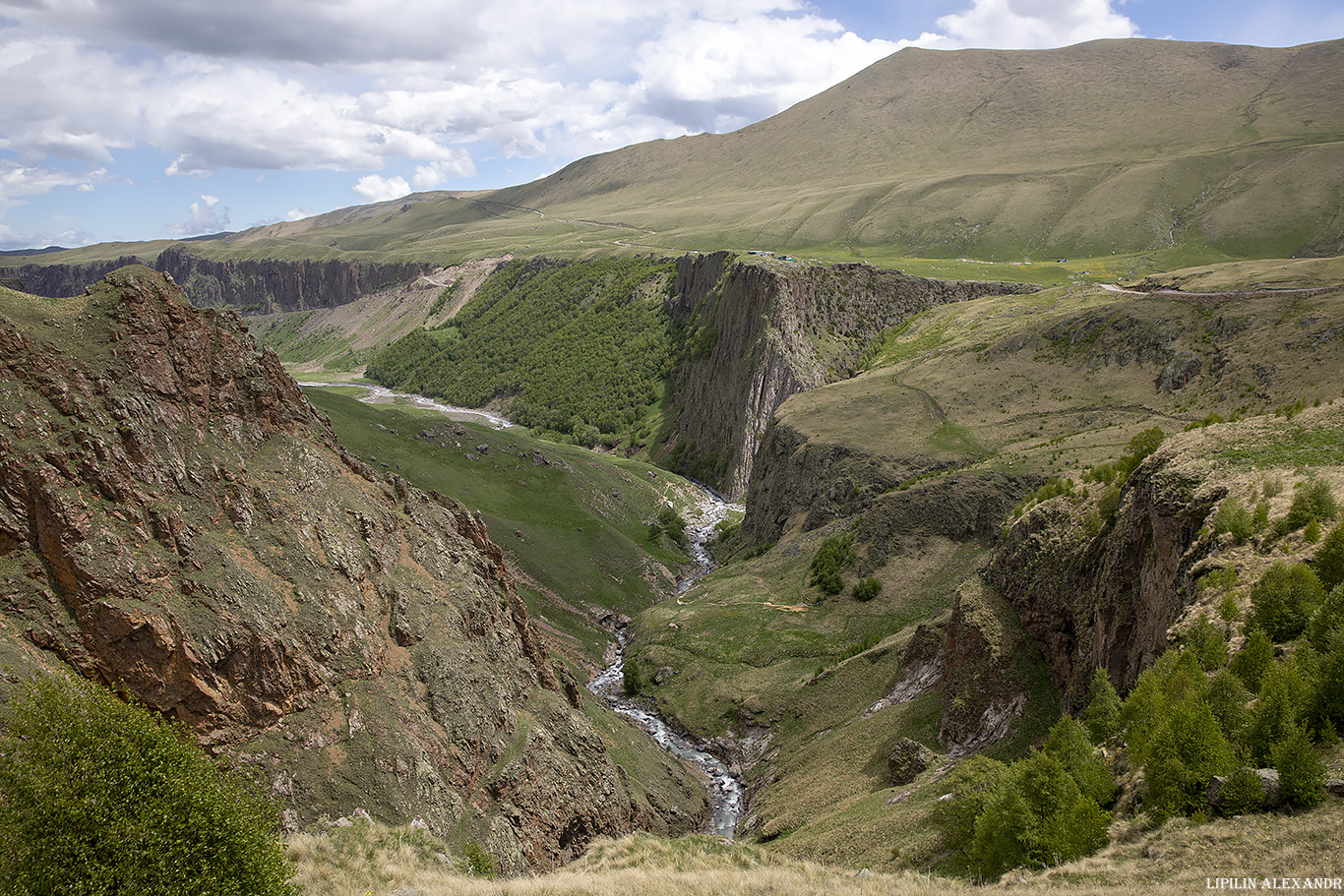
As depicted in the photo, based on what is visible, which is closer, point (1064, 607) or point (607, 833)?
point (1064, 607)

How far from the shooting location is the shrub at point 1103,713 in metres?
28.6

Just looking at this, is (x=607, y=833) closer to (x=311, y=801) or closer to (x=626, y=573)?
(x=311, y=801)

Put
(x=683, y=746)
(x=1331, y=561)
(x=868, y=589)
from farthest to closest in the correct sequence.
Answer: (x=868, y=589), (x=683, y=746), (x=1331, y=561)

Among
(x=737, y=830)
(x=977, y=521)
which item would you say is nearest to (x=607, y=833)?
(x=737, y=830)

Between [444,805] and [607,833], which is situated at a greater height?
[444,805]

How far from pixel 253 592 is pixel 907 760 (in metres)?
34.3

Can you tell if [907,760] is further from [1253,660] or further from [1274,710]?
[1274,710]

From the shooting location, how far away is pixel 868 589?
76.1 metres

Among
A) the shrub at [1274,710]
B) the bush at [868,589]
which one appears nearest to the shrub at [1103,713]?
the shrub at [1274,710]

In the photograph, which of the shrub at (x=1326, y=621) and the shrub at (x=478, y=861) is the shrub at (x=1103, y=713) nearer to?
the shrub at (x=1326, y=621)

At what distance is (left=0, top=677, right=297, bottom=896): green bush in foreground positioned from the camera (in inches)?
803

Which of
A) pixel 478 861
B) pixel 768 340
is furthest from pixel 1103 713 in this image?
pixel 768 340

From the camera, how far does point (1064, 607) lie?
41219mm

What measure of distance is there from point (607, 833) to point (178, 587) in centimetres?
2636
